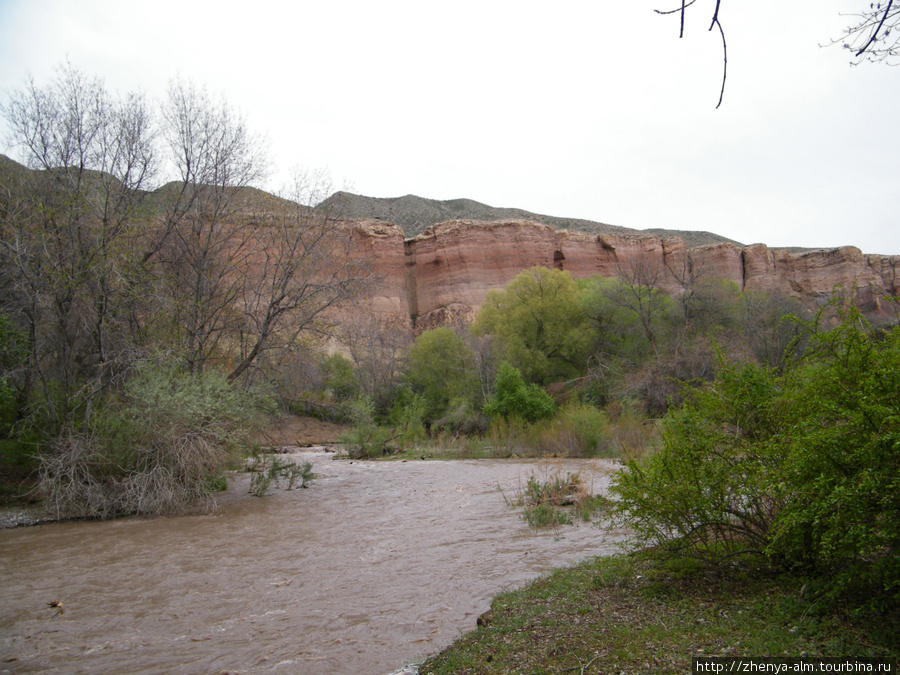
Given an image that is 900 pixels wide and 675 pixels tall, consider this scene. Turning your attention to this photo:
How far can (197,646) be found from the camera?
5023 millimetres

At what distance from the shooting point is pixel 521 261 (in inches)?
2047

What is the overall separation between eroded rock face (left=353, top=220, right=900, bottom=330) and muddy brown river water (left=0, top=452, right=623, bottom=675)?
131 feet

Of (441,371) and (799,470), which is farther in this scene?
(441,371)

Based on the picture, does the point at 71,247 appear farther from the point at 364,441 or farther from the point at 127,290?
the point at 364,441

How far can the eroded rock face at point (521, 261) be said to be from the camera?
51.7 m

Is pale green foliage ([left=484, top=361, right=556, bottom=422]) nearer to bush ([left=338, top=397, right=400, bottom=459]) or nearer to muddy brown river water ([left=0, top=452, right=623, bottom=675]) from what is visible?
bush ([left=338, top=397, right=400, bottom=459])

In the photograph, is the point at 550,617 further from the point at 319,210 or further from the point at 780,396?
the point at 319,210

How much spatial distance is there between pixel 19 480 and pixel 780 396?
50.0ft

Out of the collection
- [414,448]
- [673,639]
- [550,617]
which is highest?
[673,639]

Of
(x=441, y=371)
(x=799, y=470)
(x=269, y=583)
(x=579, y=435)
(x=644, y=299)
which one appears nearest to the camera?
(x=799, y=470)

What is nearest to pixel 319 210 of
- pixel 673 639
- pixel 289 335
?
pixel 289 335

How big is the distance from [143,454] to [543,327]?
22443 millimetres

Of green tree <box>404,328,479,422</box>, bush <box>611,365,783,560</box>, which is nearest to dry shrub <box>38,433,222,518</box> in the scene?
bush <box>611,365,783,560</box>

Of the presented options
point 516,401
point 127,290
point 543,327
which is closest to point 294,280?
point 127,290
